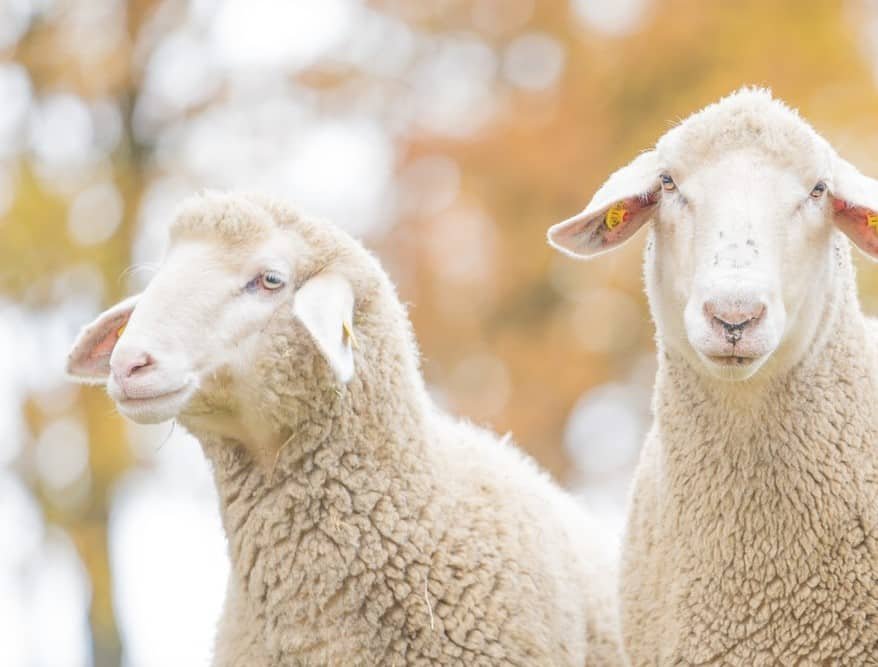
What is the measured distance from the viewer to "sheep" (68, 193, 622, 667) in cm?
523

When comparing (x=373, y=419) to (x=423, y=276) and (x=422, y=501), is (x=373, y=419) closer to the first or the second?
(x=422, y=501)

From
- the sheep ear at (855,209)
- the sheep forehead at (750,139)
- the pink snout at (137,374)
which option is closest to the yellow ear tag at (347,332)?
the pink snout at (137,374)

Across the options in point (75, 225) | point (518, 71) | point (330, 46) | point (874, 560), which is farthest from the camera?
point (518, 71)

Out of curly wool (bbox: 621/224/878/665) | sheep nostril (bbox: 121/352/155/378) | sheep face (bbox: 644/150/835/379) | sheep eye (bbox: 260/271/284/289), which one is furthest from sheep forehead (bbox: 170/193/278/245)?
curly wool (bbox: 621/224/878/665)

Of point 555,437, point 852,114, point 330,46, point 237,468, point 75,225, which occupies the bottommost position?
point 237,468

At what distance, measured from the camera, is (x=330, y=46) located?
38.7 ft

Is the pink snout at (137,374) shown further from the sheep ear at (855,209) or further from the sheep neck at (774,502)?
the sheep ear at (855,209)

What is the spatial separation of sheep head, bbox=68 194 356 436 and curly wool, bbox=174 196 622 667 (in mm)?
18

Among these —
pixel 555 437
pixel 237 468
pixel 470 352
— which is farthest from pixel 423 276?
pixel 237 468

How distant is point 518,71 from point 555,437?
3.48 meters

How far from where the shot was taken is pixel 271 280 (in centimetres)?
540

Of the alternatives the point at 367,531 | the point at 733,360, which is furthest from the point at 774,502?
the point at 367,531

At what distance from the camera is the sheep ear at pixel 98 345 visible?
18.7 feet

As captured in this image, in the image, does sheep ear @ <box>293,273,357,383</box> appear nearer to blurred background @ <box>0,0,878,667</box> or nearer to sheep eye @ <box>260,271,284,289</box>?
sheep eye @ <box>260,271,284,289</box>
